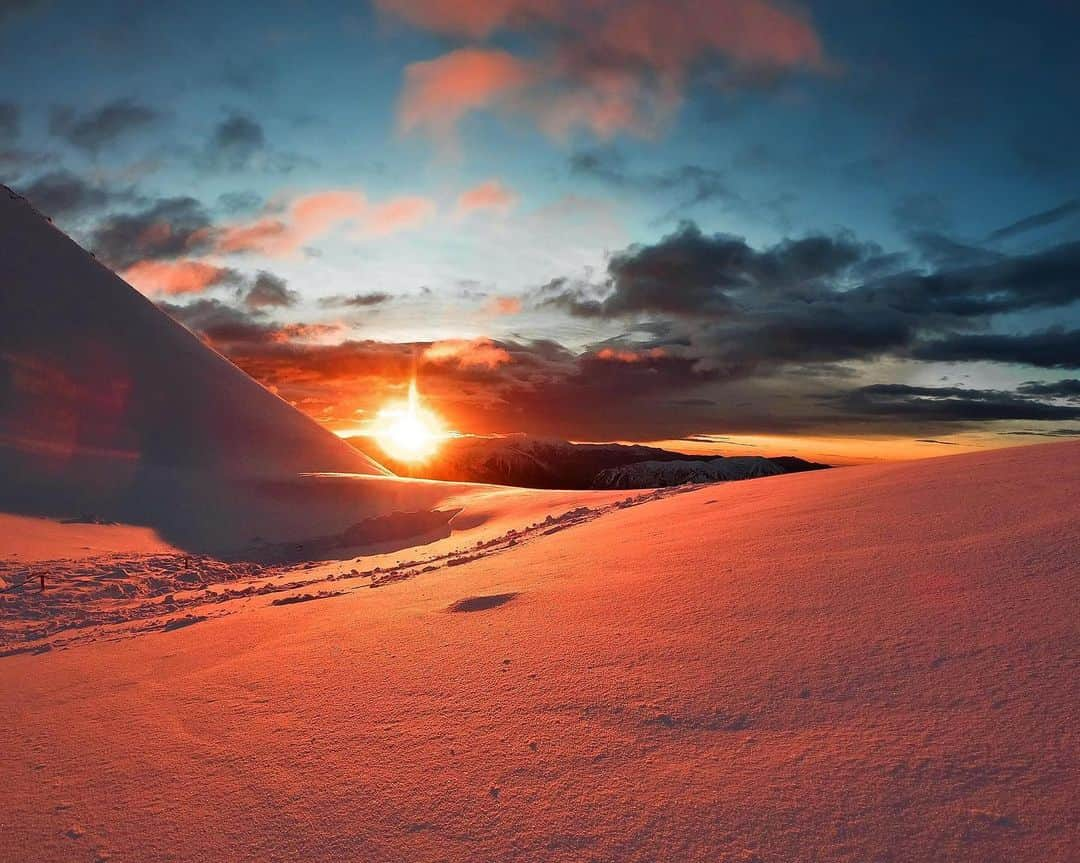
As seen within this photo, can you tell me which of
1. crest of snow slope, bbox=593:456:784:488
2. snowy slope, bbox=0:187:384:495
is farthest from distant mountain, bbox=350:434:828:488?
snowy slope, bbox=0:187:384:495

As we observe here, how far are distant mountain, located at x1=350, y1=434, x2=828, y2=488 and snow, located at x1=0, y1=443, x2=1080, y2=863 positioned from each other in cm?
13494

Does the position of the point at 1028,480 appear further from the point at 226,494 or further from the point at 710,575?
the point at 226,494

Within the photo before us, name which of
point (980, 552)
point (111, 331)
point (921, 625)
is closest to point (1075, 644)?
point (921, 625)

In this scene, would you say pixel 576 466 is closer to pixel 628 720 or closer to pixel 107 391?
pixel 107 391

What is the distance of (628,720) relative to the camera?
2062 mm

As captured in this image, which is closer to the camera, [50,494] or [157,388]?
[50,494]

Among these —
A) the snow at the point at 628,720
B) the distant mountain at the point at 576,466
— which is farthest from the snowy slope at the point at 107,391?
the distant mountain at the point at 576,466

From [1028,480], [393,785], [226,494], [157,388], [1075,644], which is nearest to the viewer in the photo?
[393,785]

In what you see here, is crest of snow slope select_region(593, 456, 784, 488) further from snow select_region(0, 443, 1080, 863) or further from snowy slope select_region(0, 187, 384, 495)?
snow select_region(0, 443, 1080, 863)

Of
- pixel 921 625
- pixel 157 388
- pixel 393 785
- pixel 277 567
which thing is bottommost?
pixel 277 567

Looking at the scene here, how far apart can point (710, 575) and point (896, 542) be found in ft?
3.44

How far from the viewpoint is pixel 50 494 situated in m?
13.4

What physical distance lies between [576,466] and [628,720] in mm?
190239

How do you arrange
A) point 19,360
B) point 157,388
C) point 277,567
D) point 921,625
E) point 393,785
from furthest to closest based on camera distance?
point 157,388 → point 19,360 → point 277,567 → point 921,625 → point 393,785
